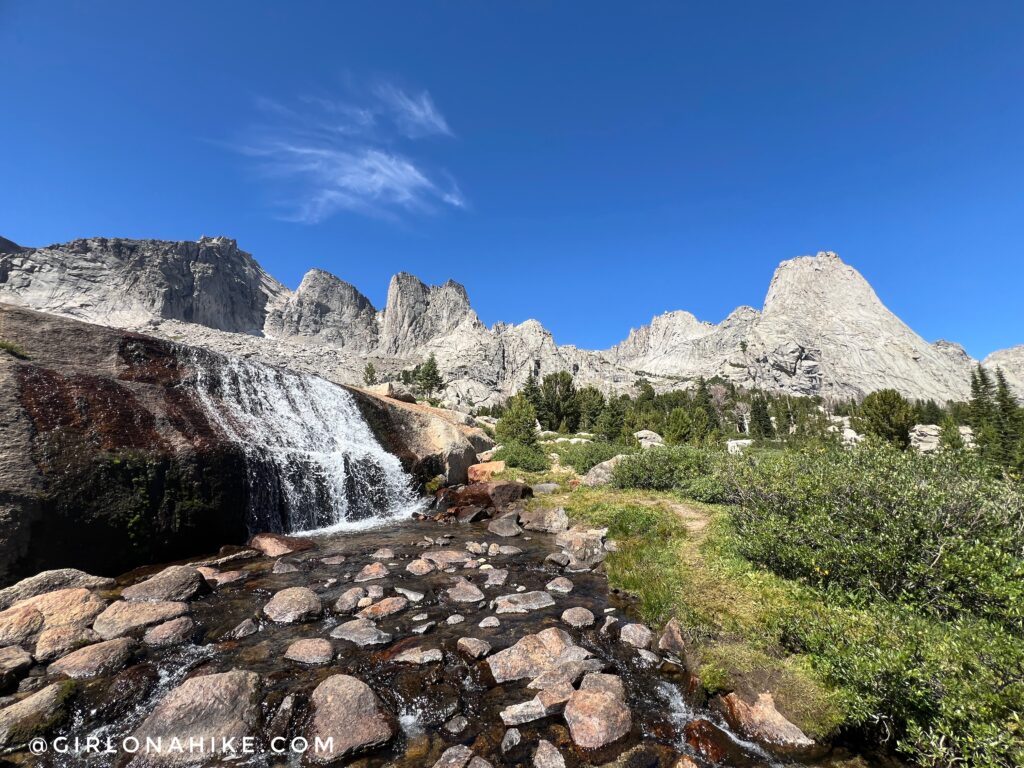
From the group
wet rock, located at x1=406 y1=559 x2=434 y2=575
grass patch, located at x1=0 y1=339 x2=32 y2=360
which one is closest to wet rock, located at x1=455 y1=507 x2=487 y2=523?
wet rock, located at x1=406 y1=559 x2=434 y2=575

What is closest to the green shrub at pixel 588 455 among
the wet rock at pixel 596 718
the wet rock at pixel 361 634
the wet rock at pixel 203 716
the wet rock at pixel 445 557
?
the wet rock at pixel 445 557

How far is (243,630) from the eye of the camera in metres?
9.61

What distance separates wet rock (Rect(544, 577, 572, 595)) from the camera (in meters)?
12.4

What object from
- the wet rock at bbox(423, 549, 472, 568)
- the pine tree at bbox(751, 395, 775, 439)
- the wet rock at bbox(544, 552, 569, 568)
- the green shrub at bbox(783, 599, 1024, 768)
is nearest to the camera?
the green shrub at bbox(783, 599, 1024, 768)

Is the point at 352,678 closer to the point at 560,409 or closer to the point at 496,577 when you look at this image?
the point at 496,577

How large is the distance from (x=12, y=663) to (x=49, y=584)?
4.22 metres

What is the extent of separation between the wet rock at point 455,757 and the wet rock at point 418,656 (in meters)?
2.29

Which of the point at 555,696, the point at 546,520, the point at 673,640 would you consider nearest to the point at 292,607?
the point at 555,696

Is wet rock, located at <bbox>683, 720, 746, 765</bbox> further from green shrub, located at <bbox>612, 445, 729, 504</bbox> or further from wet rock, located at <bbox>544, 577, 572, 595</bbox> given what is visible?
green shrub, located at <bbox>612, 445, 729, 504</bbox>

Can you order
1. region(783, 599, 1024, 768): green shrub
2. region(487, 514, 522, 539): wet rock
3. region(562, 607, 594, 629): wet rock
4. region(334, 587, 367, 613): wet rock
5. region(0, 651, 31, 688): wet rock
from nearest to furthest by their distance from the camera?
region(783, 599, 1024, 768): green shrub
region(0, 651, 31, 688): wet rock
region(562, 607, 594, 629): wet rock
region(334, 587, 367, 613): wet rock
region(487, 514, 522, 539): wet rock

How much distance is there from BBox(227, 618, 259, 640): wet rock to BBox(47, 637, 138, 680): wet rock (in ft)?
5.52

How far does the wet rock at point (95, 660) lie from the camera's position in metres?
7.71

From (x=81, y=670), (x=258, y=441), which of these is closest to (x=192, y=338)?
(x=258, y=441)

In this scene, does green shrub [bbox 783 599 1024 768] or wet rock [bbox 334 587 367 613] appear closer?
green shrub [bbox 783 599 1024 768]
